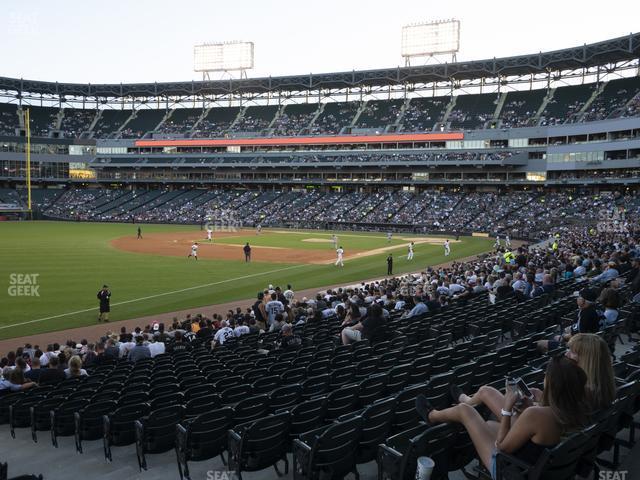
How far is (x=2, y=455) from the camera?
26.5 feet

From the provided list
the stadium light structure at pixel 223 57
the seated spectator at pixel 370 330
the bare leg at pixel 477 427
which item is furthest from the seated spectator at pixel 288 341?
the stadium light structure at pixel 223 57

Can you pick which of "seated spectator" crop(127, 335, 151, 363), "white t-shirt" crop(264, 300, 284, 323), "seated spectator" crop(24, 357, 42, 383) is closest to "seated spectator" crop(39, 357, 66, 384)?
"seated spectator" crop(24, 357, 42, 383)

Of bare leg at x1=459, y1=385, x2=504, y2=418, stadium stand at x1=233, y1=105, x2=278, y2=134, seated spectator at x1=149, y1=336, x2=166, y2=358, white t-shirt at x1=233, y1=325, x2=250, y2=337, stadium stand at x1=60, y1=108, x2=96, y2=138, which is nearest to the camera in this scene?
bare leg at x1=459, y1=385, x2=504, y2=418

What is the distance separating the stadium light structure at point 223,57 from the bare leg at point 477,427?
101284 mm

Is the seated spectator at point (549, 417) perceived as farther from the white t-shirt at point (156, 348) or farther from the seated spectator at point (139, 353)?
the white t-shirt at point (156, 348)

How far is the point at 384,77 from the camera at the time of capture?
8762 cm

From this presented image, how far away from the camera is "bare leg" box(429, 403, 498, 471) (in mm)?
4609

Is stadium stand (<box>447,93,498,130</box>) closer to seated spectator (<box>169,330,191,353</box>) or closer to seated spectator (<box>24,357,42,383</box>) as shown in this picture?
seated spectator (<box>169,330,191,353</box>)

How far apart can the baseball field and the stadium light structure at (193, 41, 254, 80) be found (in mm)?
50873

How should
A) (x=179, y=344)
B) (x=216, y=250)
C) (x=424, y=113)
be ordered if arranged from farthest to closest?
(x=424, y=113), (x=216, y=250), (x=179, y=344)

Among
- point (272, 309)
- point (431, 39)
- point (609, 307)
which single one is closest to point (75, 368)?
point (272, 309)

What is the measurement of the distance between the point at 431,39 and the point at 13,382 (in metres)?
88.4

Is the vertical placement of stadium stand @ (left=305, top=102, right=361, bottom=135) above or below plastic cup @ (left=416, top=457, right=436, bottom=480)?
above

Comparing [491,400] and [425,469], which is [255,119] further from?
[425,469]
